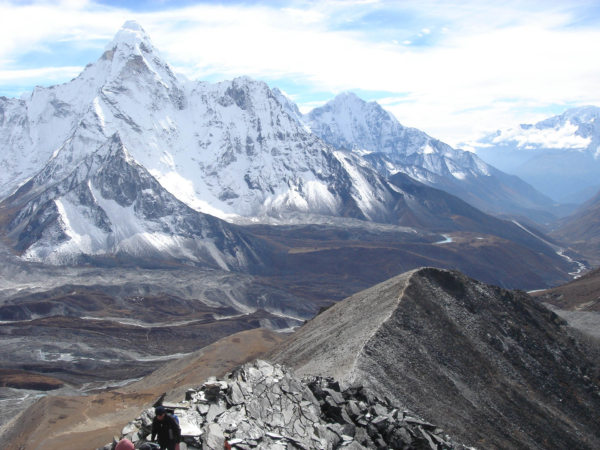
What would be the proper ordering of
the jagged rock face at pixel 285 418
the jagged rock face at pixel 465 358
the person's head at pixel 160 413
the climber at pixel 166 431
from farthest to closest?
1. the jagged rock face at pixel 465 358
2. the jagged rock face at pixel 285 418
3. the climber at pixel 166 431
4. the person's head at pixel 160 413

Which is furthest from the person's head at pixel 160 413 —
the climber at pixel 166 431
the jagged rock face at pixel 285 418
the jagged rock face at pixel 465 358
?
the jagged rock face at pixel 465 358

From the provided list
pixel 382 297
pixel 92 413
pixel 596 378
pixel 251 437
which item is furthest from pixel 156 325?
pixel 251 437

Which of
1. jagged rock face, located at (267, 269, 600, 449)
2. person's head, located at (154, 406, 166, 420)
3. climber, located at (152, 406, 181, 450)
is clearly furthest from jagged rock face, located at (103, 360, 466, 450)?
jagged rock face, located at (267, 269, 600, 449)

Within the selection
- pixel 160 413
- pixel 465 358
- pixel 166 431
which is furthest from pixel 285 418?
pixel 465 358

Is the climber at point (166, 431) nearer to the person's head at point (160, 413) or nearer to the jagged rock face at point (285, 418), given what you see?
the person's head at point (160, 413)

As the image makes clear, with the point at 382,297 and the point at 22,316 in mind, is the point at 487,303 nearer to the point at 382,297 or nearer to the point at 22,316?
the point at 382,297

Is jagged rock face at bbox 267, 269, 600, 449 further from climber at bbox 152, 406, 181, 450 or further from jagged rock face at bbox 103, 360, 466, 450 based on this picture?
climber at bbox 152, 406, 181, 450

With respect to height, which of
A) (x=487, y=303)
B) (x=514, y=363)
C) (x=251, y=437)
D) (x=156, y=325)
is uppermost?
(x=251, y=437)
